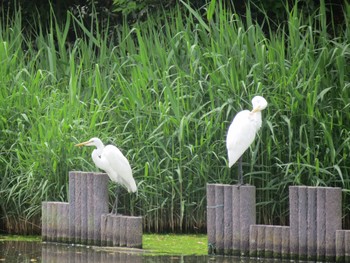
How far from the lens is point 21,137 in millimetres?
9797

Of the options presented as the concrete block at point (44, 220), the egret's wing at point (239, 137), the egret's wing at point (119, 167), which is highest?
the egret's wing at point (239, 137)

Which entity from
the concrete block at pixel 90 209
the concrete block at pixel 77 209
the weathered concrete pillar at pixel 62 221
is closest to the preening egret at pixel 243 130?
the concrete block at pixel 90 209

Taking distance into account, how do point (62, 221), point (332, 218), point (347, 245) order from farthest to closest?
point (62, 221)
point (332, 218)
point (347, 245)

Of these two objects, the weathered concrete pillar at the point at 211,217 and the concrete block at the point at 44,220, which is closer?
the weathered concrete pillar at the point at 211,217

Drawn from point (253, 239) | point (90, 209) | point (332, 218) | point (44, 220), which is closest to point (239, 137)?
point (253, 239)

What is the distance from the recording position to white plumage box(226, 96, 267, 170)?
28.0ft

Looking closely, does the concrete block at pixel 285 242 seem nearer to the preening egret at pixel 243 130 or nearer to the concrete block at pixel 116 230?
the preening egret at pixel 243 130

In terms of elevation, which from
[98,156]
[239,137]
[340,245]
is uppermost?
[239,137]

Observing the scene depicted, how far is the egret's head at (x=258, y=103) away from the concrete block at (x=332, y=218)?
1048 mm

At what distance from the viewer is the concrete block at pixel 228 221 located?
8.51 metres

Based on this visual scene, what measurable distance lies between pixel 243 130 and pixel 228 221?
0.76 m

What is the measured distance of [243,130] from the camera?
851 centimetres

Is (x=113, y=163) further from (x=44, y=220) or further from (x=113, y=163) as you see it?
(x=44, y=220)

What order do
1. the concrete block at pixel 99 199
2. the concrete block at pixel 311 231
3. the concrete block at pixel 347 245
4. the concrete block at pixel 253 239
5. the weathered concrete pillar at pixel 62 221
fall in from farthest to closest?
the weathered concrete pillar at pixel 62 221 → the concrete block at pixel 99 199 → the concrete block at pixel 253 239 → the concrete block at pixel 311 231 → the concrete block at pixel 347 245
